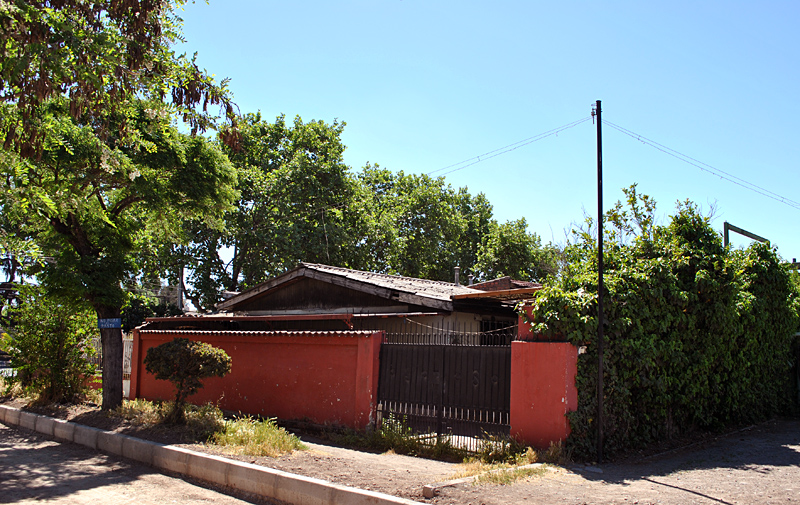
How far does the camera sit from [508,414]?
865cm

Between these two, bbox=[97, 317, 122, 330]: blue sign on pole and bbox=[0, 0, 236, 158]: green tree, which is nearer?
bbox=[0, 0, 236, 158]: green tree

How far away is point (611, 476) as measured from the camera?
23.4 ft

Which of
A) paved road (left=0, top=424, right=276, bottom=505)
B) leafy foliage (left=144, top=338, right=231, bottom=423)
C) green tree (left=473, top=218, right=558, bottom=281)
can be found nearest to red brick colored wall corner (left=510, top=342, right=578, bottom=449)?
paved road (left=0, top=424, right=276, bottom=505)

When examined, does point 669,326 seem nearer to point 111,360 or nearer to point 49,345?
point 111,360

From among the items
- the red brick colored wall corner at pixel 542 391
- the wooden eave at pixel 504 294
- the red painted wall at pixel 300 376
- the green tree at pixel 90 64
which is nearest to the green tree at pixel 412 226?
the red painted wall at pixel 300 376

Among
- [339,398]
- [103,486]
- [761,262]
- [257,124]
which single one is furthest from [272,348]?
[257,124]

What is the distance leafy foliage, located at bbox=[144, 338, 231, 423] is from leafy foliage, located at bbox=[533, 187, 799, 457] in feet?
18.6

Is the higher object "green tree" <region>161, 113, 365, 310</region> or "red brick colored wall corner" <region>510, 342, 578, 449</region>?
"green tree" <region>161, 113, 365, 310</region>

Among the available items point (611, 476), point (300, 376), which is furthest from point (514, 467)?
point (300, 376)

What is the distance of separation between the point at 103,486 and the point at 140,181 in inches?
246

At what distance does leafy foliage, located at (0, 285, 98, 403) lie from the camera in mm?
13633

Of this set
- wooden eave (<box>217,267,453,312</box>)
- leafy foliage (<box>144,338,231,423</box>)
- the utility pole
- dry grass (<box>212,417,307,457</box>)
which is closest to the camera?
the utility pole

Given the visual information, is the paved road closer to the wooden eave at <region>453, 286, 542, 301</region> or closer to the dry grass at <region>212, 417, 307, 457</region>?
the dry grass at <region>212, 417, 307, 457</region>

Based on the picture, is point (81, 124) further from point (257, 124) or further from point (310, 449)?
point (257, 124)
